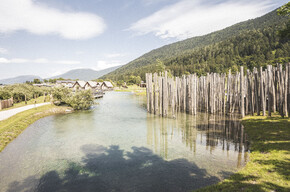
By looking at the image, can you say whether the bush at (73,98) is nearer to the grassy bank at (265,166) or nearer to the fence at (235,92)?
the fence at (235,92)

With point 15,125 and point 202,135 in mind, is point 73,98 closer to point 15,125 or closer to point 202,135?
point 15,125

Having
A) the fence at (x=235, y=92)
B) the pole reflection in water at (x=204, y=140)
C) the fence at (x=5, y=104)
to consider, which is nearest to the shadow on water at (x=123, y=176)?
the pole reflection in water at (x=204, y=140)

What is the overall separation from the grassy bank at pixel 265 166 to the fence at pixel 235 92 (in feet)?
10.2

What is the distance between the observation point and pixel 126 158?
323 inches

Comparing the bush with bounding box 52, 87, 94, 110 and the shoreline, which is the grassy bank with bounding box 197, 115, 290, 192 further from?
the bush with bounding box 52, 87, 94, 110

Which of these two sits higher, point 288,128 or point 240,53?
point 240,53

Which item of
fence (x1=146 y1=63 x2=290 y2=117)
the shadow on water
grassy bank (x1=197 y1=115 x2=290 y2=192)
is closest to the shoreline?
grassy bank (x1=197 y1=115 x2=290 y2=192)

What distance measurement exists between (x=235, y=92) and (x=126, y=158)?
12166 mm

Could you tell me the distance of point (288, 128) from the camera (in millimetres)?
9477

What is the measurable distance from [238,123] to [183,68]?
371 ft

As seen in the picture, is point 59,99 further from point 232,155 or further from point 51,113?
point 232,155

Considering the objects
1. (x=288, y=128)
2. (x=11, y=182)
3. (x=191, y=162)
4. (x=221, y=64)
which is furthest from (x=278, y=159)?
(x=221, y=64)

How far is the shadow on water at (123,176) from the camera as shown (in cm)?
582

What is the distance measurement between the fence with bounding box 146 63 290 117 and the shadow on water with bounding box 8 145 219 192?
8608mm
